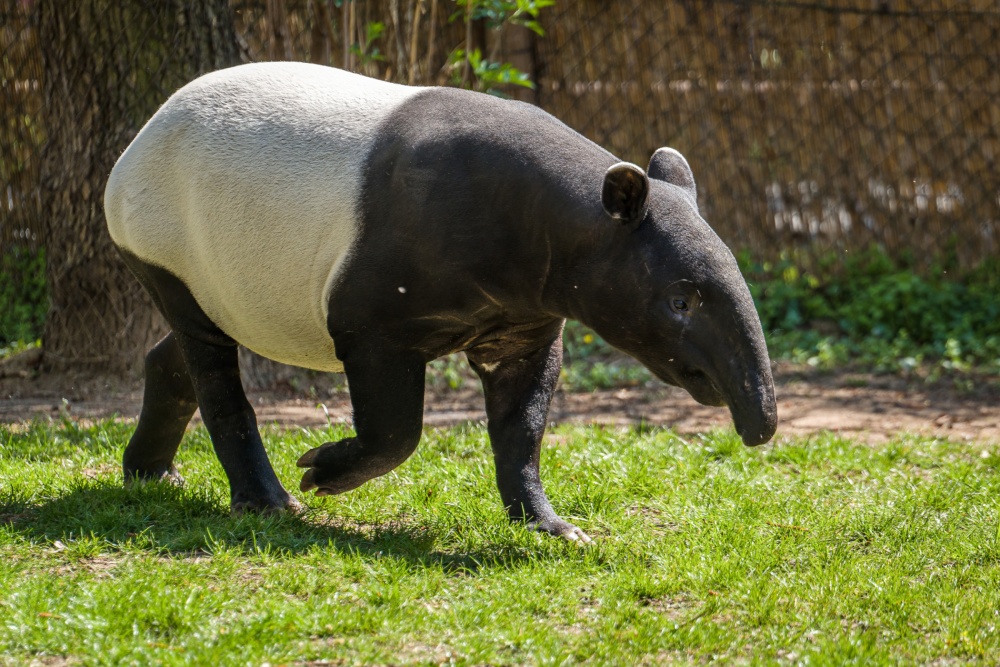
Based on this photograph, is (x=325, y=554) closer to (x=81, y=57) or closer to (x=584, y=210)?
(x=584, y=210)

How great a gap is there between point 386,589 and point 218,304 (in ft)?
4.32

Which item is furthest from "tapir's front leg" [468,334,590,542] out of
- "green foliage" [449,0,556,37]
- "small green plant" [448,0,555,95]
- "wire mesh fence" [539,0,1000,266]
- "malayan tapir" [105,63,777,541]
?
"wire mesh fence" [539,0,1000,266]

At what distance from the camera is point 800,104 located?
9.02m

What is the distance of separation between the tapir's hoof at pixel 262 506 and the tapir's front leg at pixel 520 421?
2.59 ft

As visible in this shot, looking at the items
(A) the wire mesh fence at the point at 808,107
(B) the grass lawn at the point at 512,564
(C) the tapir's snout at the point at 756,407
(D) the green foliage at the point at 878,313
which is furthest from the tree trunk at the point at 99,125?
(D) the green foliage at the point at 878,313

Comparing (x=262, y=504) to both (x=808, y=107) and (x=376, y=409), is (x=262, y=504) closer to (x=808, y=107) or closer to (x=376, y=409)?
(x=376, y=409)

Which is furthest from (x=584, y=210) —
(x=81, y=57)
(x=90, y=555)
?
(x=81, y=57)

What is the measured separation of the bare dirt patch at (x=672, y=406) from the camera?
244 inches

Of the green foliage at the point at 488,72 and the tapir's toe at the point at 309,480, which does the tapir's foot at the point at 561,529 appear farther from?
the green foliage at the point at 488,72

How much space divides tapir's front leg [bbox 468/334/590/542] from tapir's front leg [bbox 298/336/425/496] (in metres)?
0.42

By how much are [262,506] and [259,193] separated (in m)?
1.13

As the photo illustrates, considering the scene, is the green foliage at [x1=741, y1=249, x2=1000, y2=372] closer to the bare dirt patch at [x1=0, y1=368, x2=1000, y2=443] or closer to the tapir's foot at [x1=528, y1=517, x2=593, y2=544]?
the bare dirt patch at [x1=0, y1=368, x2=1000, y2=443]

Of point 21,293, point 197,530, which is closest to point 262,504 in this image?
point 197,530

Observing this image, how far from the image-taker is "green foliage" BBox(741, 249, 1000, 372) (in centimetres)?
810
